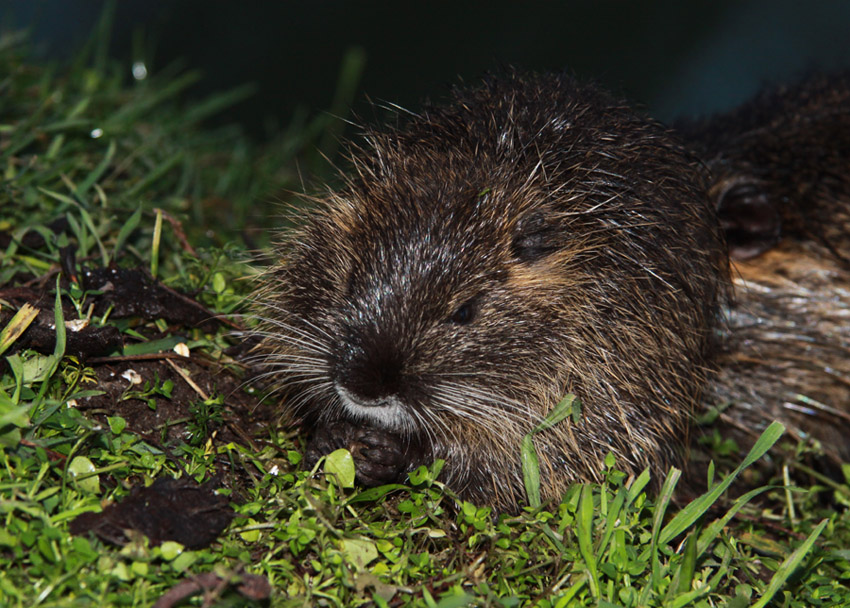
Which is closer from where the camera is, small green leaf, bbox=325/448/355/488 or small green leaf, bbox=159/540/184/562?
small green leaf, bbox=159/540/184/562

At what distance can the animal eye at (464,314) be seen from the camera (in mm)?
2537

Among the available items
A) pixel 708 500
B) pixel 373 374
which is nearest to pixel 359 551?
pixel 373 374

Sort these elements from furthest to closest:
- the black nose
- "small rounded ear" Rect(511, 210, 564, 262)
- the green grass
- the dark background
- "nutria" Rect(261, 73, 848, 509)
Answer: the dark background
"small rounded ear" Rect(511, 210, 564, 262)
"nutria" Rect(261, 73, 848, 509)
the black nose
the green grass

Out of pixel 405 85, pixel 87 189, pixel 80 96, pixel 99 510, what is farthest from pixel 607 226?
pixel 405 85

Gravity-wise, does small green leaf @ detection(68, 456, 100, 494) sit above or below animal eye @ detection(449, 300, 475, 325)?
below

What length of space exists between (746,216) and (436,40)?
4.79 metres

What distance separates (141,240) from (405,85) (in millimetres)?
4446

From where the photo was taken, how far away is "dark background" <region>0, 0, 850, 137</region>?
6500 millimetres

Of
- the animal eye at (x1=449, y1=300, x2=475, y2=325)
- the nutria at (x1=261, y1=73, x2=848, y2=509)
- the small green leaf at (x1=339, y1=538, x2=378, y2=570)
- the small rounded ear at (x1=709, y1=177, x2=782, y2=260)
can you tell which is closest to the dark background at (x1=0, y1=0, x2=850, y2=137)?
the small rounded ear at (x1=709, y1=177, x2=782, y2=260)

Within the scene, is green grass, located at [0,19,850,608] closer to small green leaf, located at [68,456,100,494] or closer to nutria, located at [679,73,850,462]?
small green leaf, located at [68,456,100,494]

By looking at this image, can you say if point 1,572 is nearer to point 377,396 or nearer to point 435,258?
point 377,396

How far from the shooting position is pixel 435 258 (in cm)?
254

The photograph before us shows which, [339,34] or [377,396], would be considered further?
[339,34]

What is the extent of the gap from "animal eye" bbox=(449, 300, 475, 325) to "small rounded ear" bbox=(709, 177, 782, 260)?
4.95 ft
